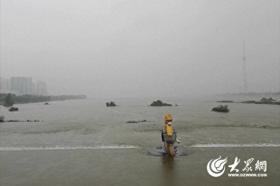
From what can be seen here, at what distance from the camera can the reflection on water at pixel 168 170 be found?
287 inches

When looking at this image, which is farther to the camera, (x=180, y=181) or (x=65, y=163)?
(x=65, y=163)

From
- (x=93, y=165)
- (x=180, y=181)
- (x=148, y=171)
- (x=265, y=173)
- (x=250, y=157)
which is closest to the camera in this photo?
(x=180, y=181)

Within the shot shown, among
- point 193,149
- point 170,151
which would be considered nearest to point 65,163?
point 170,151

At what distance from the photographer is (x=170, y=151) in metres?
10.2

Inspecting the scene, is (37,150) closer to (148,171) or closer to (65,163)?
(65,163)

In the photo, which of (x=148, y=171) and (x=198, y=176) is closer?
(x=198, y=176)

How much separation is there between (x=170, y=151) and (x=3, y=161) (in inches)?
259

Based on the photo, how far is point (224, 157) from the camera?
402 inches

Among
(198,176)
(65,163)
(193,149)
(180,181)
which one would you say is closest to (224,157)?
(193,149)

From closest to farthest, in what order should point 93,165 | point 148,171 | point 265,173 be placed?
point 265,173
point 148,171
point 93,165

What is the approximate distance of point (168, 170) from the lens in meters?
8.34

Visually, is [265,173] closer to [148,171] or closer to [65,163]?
[148,171]

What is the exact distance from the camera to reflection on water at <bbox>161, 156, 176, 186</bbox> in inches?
287

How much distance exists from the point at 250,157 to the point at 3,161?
960 cm
